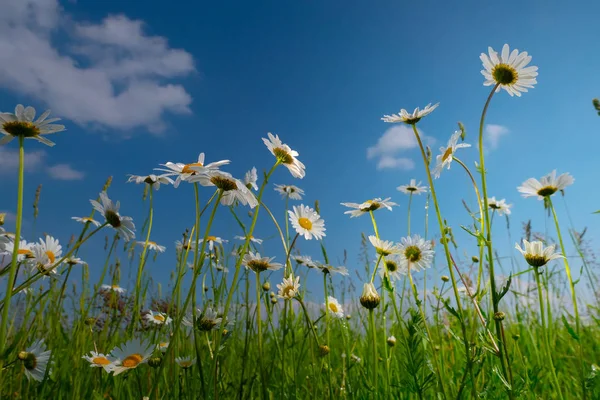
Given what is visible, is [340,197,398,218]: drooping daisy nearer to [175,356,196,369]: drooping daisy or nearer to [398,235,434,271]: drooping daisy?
[398,235,434,271]: drooping daisy

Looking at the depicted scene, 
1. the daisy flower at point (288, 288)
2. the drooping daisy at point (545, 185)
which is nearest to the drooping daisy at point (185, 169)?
the daisy flower at point (288, 288)

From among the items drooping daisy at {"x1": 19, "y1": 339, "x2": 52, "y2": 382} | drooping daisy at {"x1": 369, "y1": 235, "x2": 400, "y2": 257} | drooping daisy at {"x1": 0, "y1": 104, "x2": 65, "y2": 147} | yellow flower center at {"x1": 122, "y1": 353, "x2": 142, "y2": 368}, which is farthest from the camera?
drooping daisy at {"x1": 369, "y1": 235, "x2": 400, "y2": 257}

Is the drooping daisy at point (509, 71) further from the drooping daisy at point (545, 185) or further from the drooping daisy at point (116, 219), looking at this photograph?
the drooping daisy at point (116, 219)

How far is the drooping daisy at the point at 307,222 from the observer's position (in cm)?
170

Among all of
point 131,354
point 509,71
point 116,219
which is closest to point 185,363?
point 131,354

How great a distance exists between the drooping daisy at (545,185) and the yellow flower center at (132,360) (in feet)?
4.87

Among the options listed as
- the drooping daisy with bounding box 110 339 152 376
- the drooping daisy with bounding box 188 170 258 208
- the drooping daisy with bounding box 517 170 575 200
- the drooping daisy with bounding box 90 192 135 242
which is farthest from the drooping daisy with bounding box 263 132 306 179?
the drooping daisy with bounding box 517 170 575 200

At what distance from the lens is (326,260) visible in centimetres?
181

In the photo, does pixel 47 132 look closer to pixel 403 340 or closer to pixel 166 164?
pixel 166 164

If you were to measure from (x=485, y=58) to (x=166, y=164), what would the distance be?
0.97 m

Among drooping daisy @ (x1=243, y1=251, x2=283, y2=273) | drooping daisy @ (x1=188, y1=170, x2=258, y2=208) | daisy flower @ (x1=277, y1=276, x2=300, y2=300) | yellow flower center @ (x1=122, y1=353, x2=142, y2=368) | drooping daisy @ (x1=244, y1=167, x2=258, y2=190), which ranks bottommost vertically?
yellow flower center @ (x1=122, y1=353, x2=142, y2=368)

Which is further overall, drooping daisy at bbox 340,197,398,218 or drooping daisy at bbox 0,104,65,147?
drooping daisy at bbox 340,197,398,218

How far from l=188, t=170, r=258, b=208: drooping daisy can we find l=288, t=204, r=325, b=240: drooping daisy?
0.46 metres

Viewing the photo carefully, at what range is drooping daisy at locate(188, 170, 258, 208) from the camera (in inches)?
44.1
